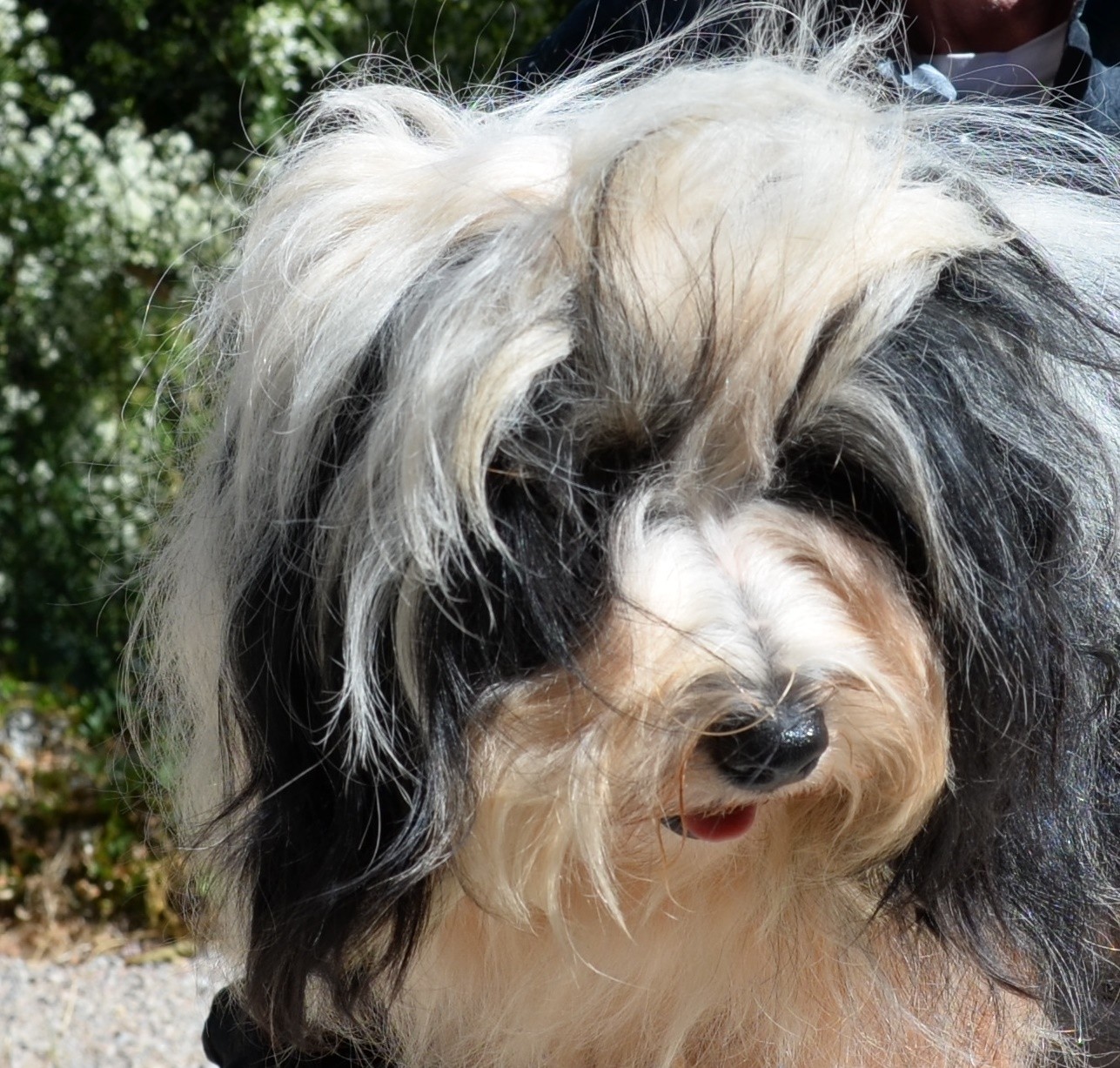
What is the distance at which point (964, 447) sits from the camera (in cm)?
134

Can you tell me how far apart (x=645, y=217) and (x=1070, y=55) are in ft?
2.59

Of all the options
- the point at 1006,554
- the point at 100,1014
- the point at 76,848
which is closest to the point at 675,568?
the point at 1006,554

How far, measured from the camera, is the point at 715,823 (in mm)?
1389

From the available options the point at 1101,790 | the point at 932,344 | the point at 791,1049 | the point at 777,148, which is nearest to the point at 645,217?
the point at 777,148

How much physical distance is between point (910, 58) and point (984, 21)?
10 centimetres

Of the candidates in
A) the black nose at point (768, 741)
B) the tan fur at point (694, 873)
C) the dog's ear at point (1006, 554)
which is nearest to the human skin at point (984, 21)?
the dog's ear at point (1006, 554)

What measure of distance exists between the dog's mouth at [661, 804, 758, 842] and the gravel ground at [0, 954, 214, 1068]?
2257 mm

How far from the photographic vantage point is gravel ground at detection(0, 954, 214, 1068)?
3.27m

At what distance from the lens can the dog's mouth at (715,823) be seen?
1361mm

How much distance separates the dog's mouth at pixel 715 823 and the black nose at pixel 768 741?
0.10 metres

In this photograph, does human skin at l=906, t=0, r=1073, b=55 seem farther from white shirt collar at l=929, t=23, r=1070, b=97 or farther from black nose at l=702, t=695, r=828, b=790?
black nose at l=702, t=695, r=828, b=790

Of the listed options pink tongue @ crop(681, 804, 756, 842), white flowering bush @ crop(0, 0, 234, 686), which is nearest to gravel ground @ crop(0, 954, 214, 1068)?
white flowering bush @ crop(0, 0, 234, 686)

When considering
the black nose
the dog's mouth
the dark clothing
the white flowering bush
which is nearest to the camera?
the black nose

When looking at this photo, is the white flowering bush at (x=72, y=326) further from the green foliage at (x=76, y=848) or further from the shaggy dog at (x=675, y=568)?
the shaggy dog at (x=675, y=568)
